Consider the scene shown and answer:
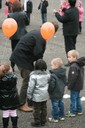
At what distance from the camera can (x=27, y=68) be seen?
773 centimetres

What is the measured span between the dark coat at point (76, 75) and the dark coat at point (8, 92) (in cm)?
109

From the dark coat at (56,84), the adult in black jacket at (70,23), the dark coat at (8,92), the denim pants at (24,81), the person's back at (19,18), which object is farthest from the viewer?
the adult in black jacket at (70,23)

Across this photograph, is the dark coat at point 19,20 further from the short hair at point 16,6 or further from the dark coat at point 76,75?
the dark coat at point 76,75

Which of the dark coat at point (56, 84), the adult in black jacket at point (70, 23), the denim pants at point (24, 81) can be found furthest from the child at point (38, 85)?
the adult in black jacket at point (70, 23)

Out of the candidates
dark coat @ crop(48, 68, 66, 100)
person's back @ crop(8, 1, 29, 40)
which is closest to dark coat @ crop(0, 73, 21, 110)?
dark coat @ crop(48, 68, 66, 100)

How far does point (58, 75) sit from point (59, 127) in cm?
88

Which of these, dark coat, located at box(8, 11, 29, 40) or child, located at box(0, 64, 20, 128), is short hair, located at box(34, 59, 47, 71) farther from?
dark coat, located at box(8, 11, 29, 40)

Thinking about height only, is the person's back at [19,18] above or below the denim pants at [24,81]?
above

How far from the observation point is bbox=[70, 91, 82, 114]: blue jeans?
755cm

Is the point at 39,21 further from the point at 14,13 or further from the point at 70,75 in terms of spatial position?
the point at 70,75

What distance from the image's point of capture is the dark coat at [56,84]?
7.05 m

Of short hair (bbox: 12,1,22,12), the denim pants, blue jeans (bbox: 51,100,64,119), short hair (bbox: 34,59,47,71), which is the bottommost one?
blue jeans (bbox: 51,100,64,119)

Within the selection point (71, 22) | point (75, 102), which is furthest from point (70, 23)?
point (75, 102)

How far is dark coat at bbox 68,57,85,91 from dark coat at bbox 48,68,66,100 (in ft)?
0.68
